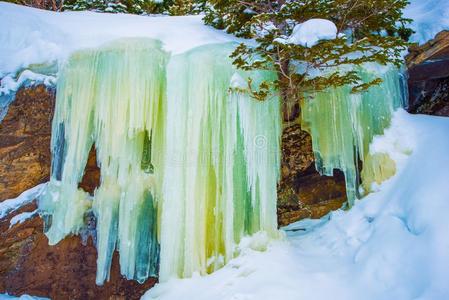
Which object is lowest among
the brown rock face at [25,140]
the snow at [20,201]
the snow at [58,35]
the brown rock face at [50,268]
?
Answer: the brown rock face at [50,268]

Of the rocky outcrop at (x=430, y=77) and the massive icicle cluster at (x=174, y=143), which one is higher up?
the rocky outcrop at (x=430, y=77)

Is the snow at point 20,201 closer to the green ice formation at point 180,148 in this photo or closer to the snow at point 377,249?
the green ice formation at point 180,148

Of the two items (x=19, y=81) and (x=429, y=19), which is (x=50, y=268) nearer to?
(x=19, y=81)

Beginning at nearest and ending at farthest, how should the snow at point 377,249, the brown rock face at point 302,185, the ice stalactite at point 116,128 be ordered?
the snow at point 377,249
the ice stalactite at point 116,128
the brown rock face at point 302,185

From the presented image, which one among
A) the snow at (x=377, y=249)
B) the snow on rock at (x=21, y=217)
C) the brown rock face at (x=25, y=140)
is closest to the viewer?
the snow at (x=377, y=249)

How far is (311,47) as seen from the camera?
12.5ft

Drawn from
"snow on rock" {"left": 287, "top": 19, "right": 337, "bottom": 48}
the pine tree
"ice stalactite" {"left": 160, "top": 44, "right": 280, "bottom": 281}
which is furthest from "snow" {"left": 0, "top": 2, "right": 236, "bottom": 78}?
"snow on rock" {"left": 287, "top": 19, "right": 337, "bottom": 48}

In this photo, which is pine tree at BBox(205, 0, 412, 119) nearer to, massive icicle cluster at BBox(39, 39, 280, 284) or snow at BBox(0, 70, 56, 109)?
massive icicle cluster at BBox(39, 39, 280, 284)

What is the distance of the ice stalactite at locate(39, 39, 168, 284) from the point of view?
15.3 ft

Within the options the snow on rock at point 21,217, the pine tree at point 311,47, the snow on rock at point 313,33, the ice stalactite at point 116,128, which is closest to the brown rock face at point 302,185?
the pine tree at point 311,47

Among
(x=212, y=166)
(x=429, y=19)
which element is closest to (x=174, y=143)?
(x=212, y=166)

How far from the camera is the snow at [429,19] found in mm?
5105

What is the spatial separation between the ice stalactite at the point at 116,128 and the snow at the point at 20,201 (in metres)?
0.39

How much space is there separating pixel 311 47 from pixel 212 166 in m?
2.05
